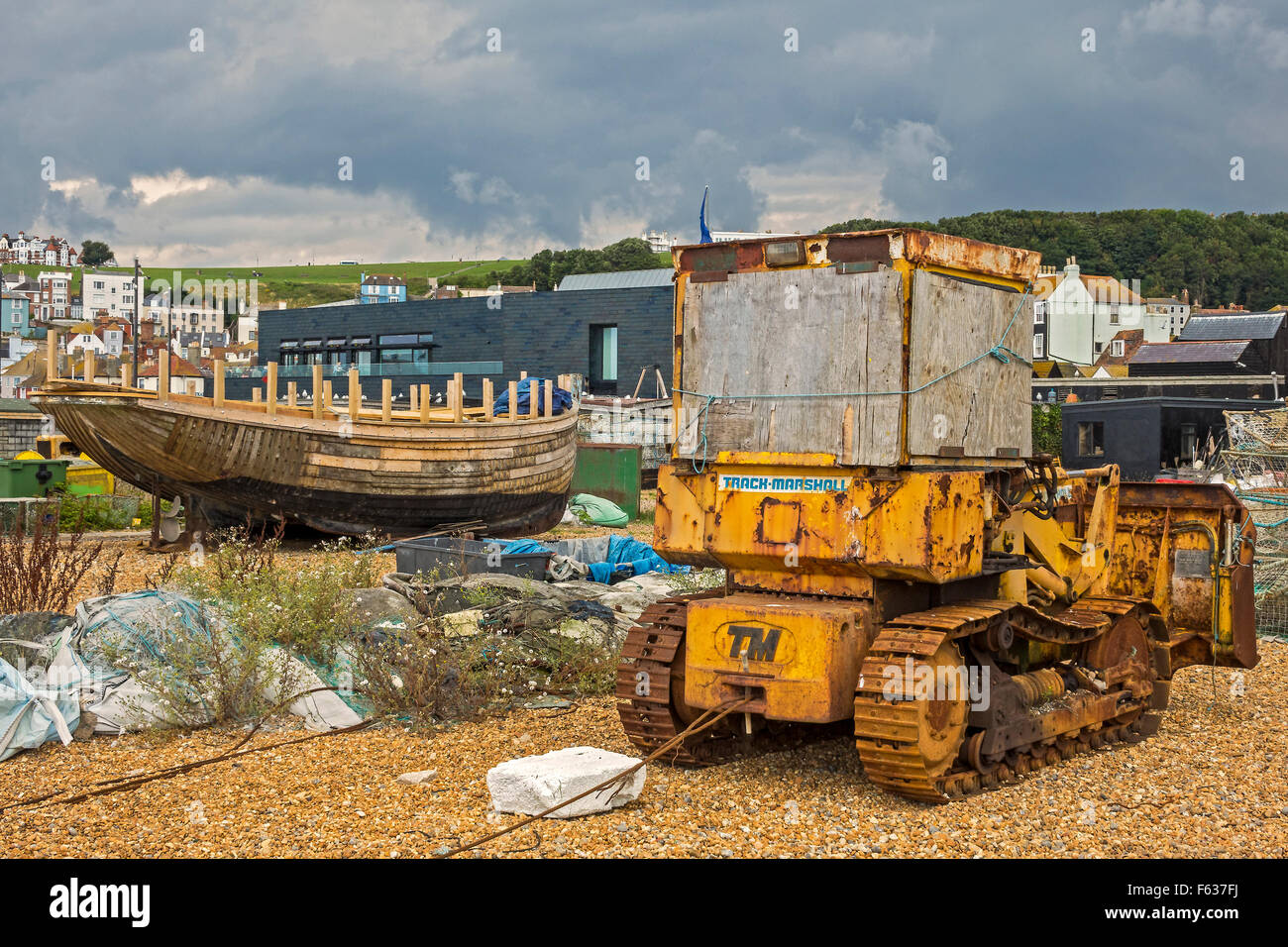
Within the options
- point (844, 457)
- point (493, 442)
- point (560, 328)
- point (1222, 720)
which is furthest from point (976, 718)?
point (560, 328)

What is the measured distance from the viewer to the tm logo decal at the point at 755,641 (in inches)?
248

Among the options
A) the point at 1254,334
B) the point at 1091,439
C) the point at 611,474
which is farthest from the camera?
the point at 1254,334

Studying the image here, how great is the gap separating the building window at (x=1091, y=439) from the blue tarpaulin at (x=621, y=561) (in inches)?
886

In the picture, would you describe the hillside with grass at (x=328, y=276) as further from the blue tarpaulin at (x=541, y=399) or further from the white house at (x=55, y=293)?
the blue tarpaulin at (x=541, y=399)

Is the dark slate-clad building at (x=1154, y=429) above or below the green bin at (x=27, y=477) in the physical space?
above

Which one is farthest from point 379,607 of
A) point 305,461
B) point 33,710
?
point 305,461

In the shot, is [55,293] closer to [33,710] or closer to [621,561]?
[621,561]

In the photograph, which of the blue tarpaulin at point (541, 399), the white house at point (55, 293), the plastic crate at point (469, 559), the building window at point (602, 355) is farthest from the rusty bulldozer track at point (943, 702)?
the white house at point (55, 293)

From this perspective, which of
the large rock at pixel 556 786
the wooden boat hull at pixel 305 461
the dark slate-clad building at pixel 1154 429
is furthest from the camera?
the dark slate-clad building at pixel 1154 429

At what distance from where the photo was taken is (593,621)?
9750 millimetres

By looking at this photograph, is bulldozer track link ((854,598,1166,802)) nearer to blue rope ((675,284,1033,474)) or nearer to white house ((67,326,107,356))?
blue rope ((675,284,1033,474))

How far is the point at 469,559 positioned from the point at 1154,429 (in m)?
25.3

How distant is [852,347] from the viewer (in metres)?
6.51

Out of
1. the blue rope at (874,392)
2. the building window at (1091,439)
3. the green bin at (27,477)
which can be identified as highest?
the blue rope at (874,392)
